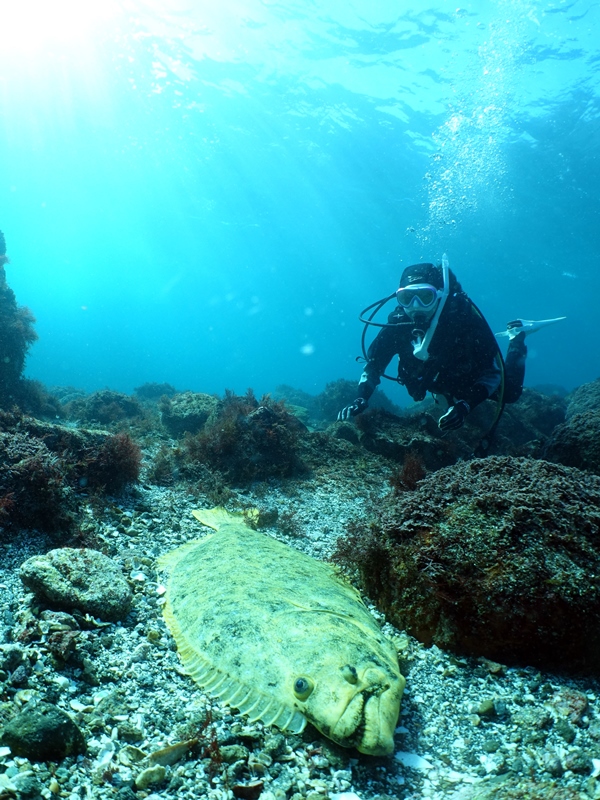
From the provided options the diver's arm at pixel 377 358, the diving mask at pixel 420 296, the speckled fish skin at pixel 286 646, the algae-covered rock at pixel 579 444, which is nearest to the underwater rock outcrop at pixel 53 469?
the speckled fish skin at pixel 286 646

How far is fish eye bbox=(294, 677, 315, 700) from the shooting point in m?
2.43

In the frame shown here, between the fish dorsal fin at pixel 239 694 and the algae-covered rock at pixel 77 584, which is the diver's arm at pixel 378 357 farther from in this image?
the fish dorsal fin at pixel 239 694

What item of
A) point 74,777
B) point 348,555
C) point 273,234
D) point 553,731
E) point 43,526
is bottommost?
point 74,777

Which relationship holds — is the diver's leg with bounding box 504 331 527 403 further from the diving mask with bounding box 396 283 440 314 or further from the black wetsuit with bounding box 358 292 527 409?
the diving mask with bounding box 396 283 440 314

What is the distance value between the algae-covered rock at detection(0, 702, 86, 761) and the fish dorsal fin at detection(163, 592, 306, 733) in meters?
0.83

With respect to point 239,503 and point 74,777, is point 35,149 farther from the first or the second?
point 74,777

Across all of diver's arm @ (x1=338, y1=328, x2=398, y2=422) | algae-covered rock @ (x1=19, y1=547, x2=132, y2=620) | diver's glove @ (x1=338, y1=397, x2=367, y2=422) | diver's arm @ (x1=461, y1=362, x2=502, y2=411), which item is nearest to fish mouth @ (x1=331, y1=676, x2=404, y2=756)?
algae-covered rock @ (x1=19, y1=547, x2=132, y2=620)

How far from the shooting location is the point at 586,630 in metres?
3.13

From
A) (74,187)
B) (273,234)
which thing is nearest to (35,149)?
(74,187)

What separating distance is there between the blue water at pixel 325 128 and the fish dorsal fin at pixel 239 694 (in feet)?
90.3

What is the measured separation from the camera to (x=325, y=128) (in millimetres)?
28438

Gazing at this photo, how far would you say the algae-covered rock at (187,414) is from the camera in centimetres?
1228

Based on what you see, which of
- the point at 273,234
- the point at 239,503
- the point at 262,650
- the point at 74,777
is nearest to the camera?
the point at 74,777

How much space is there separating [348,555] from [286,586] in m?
1.26
